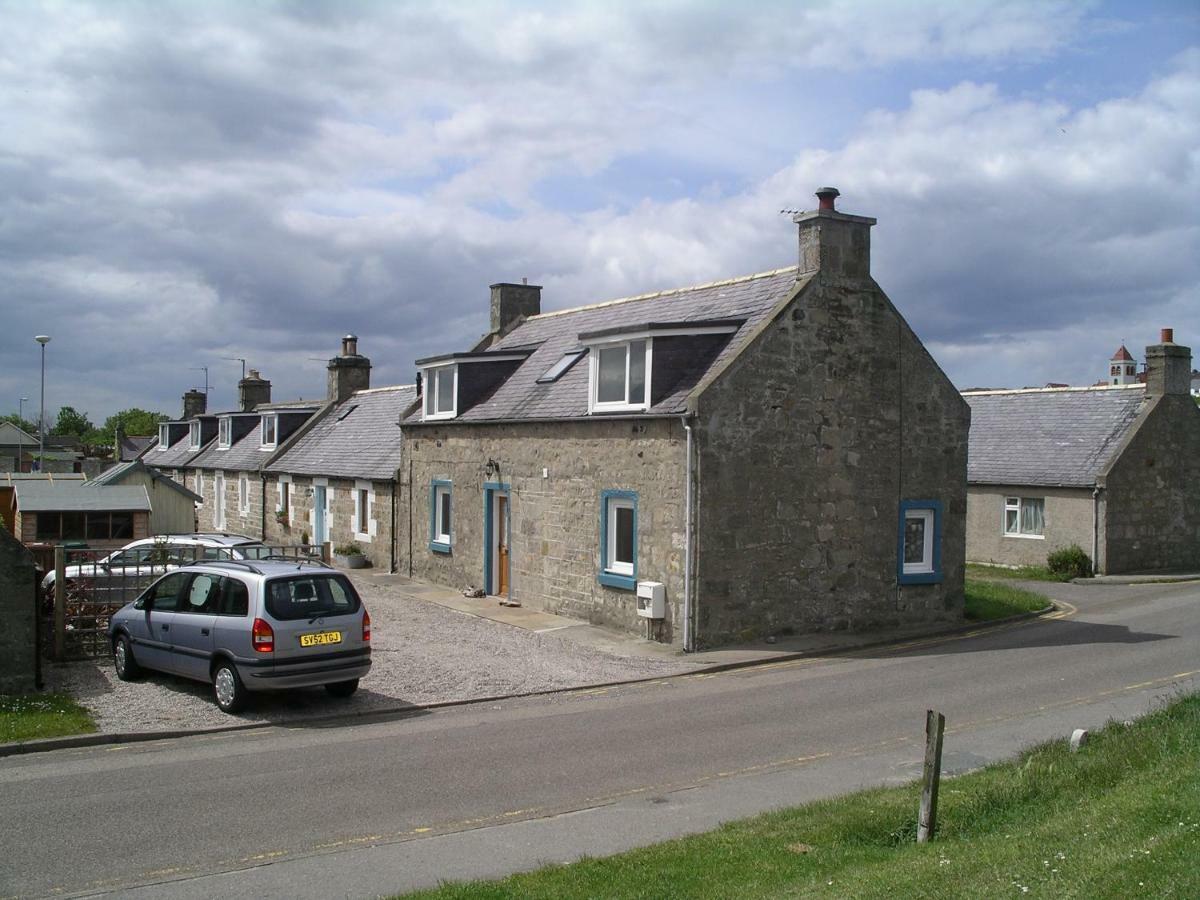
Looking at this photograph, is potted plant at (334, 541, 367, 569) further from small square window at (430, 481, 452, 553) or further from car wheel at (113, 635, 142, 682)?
car wheel at (113, 635, 142, 682)

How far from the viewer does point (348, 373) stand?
133ft

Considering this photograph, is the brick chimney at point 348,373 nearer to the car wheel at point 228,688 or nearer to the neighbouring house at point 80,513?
the neighbouring house at point 80,513

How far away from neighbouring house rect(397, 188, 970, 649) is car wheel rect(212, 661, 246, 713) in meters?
7.74

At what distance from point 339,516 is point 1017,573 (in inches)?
848

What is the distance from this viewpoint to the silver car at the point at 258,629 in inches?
510

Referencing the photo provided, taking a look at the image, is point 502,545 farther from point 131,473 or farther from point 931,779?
point 931,779

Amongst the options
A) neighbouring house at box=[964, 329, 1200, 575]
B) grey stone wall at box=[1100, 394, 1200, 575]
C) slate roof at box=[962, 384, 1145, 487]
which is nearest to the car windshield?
slate roof at box=[962, 384, 1145, 487]

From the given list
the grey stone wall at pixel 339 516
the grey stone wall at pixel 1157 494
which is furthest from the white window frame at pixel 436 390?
the grey stone wall at pixel 1157 494

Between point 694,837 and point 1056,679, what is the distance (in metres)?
9.58

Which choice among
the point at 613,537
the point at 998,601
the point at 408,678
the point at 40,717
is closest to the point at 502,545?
the point at 613,537

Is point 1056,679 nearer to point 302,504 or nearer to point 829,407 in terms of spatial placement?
point 829,407

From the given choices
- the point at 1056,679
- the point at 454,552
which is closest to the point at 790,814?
the point at 1056,679

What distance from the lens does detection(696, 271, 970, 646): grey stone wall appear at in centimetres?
1847

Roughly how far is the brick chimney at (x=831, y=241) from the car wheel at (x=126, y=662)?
44.6 feet
